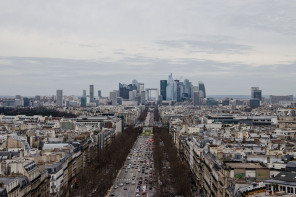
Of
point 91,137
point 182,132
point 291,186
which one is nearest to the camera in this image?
point 291,186

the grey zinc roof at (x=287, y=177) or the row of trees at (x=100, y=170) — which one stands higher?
the grey zinc roof at (x=287, y=177)

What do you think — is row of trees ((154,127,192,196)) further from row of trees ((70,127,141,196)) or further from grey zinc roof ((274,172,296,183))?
grey zinc roof ((274,172,296,183))

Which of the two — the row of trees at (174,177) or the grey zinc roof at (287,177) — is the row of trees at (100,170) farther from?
the grey zinc roof at (287,177)

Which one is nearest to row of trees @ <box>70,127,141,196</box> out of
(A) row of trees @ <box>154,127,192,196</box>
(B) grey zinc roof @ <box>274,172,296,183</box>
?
(A) row of trees @ <box>154,127,192,196</box>

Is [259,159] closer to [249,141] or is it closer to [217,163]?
[217,163]

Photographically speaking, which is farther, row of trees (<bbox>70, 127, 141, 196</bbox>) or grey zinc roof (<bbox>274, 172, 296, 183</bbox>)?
row of trees (<bbox>70, 127, 141, 196</bbox>)

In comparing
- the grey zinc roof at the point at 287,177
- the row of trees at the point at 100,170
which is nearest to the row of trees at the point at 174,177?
the row of trees at the point at 100,170

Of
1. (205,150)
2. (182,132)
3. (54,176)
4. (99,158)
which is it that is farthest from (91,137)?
(54,176)

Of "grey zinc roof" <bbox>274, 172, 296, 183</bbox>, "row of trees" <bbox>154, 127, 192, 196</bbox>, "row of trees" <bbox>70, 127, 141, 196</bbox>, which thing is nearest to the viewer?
"grey zinc roof" <bbox>274, 172, 296, 183</bbox>
